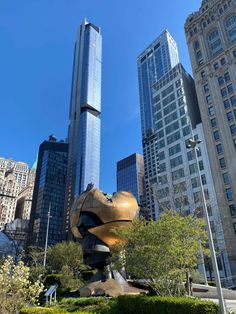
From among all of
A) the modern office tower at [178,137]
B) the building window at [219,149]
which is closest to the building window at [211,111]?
the modern office tower at [178,137]

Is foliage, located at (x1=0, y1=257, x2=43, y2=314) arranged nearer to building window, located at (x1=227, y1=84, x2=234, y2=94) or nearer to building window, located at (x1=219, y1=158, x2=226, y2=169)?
building window, located at (x1=219, y1=158, x2=226, y2=169)

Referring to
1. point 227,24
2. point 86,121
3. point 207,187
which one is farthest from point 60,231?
point 227,24

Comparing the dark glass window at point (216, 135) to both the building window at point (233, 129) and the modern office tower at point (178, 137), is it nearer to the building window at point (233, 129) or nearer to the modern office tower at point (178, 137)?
the building window at point (233, 129)

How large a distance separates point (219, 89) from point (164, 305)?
57353 millimetres

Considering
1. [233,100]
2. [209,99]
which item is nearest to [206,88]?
[209,99]

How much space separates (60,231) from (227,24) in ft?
377

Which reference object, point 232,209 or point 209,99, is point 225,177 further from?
point 209,99

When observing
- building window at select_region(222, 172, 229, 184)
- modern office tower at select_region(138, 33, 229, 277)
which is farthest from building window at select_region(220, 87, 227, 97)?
building window at select_region(222, 172, 229, 184)

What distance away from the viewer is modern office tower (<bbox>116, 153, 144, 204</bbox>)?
17388 centimetres

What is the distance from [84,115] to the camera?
157750 millimetres

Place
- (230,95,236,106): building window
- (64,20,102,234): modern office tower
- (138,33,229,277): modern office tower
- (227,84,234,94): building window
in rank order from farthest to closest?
(64,20,102,234): modern office tower → (227,84,234,94): building window → (138,33,229,277): modern office tower → (230,95,236,106): building window

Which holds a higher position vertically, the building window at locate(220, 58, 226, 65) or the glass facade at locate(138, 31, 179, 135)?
the glass facade at locate(138, 31, 179, 135)

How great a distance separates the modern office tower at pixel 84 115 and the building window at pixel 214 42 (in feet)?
289

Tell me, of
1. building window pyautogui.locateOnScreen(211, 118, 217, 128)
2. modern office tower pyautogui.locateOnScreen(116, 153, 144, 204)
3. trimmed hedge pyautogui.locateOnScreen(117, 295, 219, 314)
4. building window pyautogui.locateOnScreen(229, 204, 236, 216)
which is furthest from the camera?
modern office tower pyautogui.locateOnScreen(116, 153, 144, 204)
